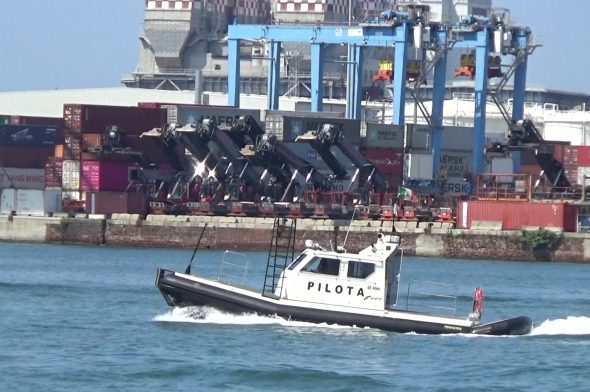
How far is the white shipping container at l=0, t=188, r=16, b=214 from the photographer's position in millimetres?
79044

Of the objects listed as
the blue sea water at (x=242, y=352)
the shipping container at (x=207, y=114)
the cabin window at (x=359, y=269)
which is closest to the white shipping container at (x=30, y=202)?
the shipping container at (x=207, y=114)

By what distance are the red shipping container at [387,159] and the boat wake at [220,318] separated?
46.6 meters

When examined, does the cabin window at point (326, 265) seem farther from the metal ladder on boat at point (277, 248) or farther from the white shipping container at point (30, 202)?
the white shipping container at point (30, 202)

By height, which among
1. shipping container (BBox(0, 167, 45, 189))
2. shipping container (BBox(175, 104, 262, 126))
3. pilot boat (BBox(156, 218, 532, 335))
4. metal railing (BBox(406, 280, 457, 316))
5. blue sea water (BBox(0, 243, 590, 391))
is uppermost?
shipping container (BBox(175, 104, 262, 126))

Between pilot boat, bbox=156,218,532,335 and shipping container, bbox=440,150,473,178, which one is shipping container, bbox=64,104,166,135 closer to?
shipping container, bbox=440,150,473,178

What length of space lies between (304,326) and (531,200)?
39742 mm

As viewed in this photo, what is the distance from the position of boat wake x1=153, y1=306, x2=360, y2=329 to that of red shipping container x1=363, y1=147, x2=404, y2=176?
4661 cm

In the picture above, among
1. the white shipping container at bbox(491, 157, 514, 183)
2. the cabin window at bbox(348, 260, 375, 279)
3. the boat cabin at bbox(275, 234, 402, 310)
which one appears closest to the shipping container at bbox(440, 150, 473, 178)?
the white shipping container at bbox(491, 157, 514, 183)

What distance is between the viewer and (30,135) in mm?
83812

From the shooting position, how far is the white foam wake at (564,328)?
36.7 meters

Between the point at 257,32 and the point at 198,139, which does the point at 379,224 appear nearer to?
the point at 198,139

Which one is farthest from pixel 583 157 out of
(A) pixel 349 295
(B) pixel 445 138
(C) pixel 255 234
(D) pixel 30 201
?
(A) pixel 349 295

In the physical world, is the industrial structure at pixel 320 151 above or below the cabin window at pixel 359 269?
above

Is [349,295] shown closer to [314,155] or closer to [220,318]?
[220,318]
